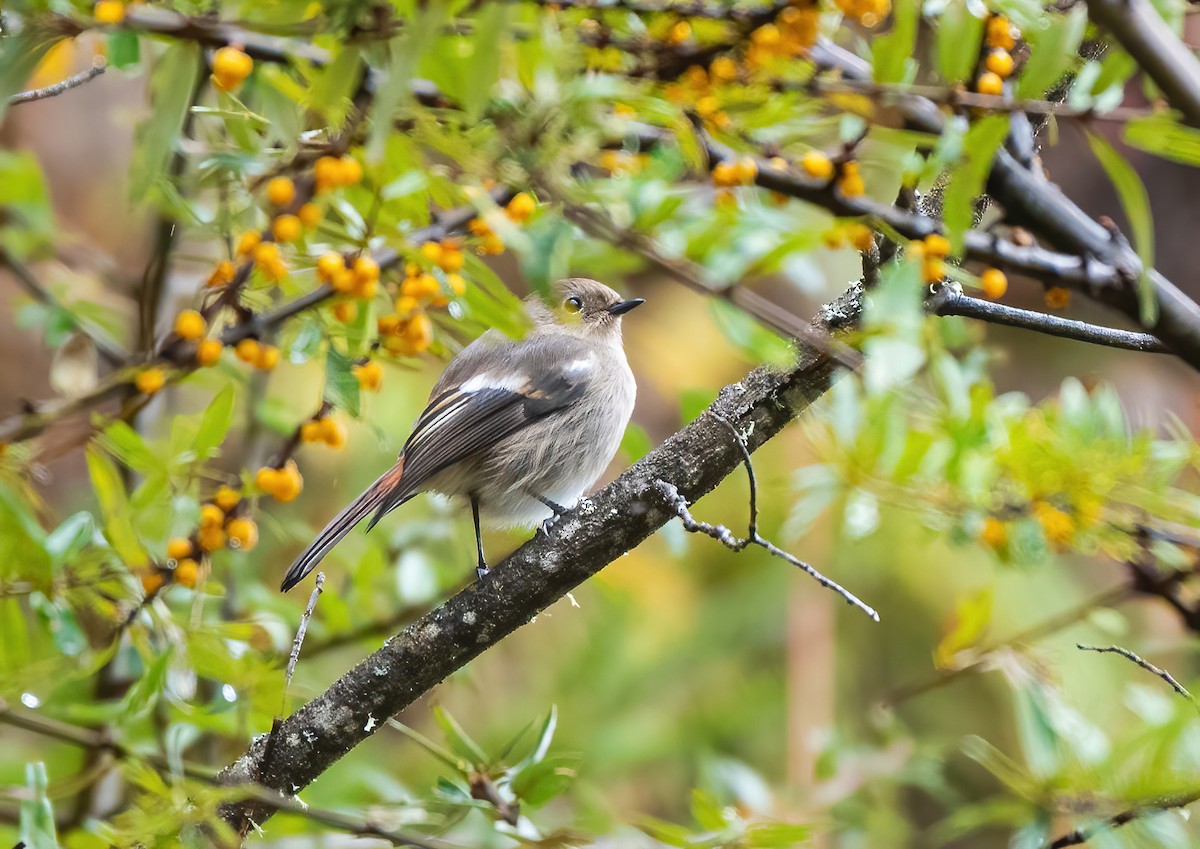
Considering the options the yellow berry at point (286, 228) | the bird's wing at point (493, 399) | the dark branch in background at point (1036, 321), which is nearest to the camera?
the dark branch in background at point (1036, 321)

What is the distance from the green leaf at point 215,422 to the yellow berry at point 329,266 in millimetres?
382

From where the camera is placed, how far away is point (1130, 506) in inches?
109

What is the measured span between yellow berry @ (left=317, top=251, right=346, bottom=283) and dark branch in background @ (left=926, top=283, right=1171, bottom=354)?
1066mm

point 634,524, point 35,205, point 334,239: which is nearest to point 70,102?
point 35,205

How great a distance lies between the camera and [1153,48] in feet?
4.36

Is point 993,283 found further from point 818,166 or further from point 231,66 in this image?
point 231,66

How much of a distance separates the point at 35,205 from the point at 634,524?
1.62m

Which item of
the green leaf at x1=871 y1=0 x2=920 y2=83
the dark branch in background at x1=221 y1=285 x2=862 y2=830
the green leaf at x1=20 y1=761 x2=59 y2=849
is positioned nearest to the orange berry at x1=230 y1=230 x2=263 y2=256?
the dark branch in background at x1=221 y1=285 x2=862 y2=830

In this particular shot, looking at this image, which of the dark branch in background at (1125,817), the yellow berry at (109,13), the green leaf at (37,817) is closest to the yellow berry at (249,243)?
the yellow berry at (109,13)

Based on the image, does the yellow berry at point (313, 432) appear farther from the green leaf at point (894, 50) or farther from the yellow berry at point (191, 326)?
the green leaf at point (894, 50)

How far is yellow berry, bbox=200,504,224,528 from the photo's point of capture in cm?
245

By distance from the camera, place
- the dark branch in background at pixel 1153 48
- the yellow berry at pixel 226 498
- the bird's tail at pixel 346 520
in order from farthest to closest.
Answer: the bird's tail at pixel 346 520, the yellow berry at pixel 226 498, the dark branch in background at pixel 1153 48

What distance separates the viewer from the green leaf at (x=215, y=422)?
2.36m

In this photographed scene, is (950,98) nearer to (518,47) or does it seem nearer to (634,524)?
(518,47)
